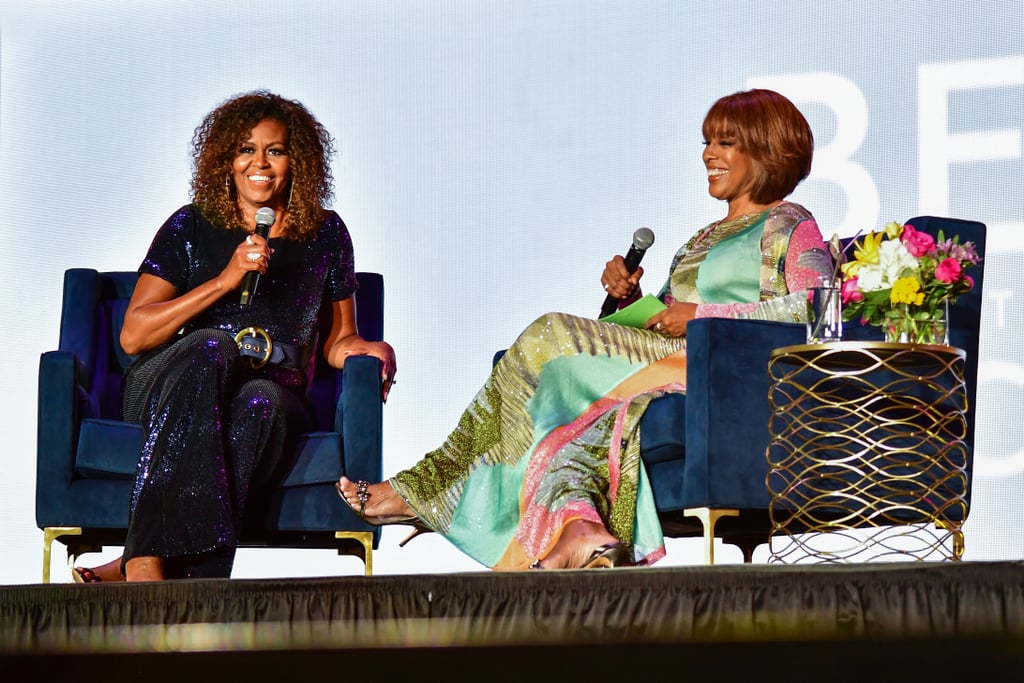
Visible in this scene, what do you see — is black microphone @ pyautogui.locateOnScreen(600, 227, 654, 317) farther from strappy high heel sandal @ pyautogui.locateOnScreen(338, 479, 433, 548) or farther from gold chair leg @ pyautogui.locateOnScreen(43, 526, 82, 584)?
gold chair leg @ pyautogui.locateOnScreen(43, 526, 82, 584)

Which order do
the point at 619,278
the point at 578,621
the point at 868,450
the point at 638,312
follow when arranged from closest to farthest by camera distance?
the point at 578,621 → the point at 868,450 → the point at 638,312 → the point at 619,278

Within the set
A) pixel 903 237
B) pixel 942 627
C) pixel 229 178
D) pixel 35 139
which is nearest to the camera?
pixel 942 627

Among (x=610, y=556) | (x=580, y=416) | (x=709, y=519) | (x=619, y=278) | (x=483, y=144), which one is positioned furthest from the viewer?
(x=483, y=144)

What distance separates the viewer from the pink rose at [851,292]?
2.37m

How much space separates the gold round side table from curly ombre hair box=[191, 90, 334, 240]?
1.06 metres

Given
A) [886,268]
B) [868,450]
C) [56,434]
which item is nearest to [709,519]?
[868,450]

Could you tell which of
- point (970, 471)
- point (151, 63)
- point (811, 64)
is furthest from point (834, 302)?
point (151, 63)

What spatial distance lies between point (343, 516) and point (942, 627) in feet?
6.78

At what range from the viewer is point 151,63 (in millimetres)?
4281

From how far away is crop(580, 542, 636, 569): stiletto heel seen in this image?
228 centimetres

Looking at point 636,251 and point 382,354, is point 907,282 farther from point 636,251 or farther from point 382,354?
point 382,354

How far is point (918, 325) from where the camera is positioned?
93.4 inches

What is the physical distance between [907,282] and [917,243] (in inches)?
2.5

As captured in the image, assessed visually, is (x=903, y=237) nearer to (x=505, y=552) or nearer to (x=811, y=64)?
(x=505, y=552)
